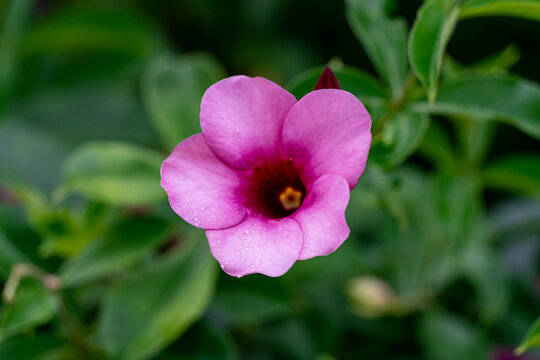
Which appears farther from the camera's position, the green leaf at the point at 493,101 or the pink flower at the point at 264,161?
the green leaf at the point at 493,101

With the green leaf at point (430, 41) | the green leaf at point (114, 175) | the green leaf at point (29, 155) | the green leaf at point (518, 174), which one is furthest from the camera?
the green leaf at point (29, 155)

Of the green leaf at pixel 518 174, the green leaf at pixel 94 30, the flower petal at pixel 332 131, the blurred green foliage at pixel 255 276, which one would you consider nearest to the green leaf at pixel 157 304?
the blurred green foliage at pixel 255 276

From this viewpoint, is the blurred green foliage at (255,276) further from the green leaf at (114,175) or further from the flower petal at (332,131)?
the flower petal at (332,131)

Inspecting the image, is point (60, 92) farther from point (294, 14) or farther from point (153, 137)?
point (294, 14)

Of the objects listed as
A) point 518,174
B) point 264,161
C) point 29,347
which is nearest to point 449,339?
point 518,174

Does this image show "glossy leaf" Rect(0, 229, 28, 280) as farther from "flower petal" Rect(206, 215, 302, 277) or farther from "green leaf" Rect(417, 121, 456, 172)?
"green leaf" Rect(417, 121, 456, 172)
